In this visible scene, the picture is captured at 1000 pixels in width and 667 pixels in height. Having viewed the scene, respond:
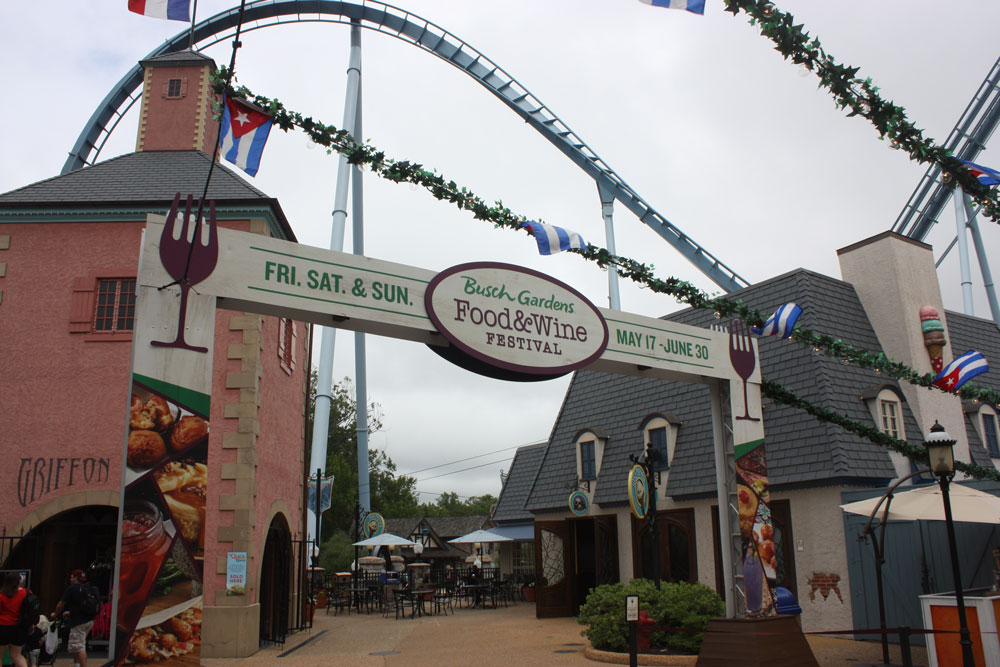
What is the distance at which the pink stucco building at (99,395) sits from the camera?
42.0 feet

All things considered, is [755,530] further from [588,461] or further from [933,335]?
[588,461]

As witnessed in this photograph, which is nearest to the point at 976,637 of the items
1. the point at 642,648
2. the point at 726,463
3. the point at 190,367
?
the point at 726,463

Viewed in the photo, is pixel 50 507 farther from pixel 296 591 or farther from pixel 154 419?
pixel 154 419

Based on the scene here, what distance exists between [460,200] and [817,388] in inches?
387

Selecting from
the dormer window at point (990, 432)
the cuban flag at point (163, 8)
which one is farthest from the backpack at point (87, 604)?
the dormer window at point (990, 432)

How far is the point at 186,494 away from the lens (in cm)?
737

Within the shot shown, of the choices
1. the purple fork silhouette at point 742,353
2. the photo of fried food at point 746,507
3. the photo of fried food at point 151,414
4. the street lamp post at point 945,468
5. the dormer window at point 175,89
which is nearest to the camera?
the photo of fried food at point 151,414

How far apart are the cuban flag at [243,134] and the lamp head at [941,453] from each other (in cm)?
868

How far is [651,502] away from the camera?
13664 millimetres

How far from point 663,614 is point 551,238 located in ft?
20.9

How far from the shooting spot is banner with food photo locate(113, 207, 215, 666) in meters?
6.93

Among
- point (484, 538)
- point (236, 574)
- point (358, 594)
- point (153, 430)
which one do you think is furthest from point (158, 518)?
point (484, 538)

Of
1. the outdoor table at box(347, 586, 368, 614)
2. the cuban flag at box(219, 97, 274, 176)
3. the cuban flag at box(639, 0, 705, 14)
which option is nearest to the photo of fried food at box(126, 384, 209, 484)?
the cuban flag at box(219, 97, 274, 176)

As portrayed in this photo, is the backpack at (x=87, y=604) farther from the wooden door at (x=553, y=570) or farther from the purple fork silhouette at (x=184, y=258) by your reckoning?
the wooden door at (x=553, y=570)
